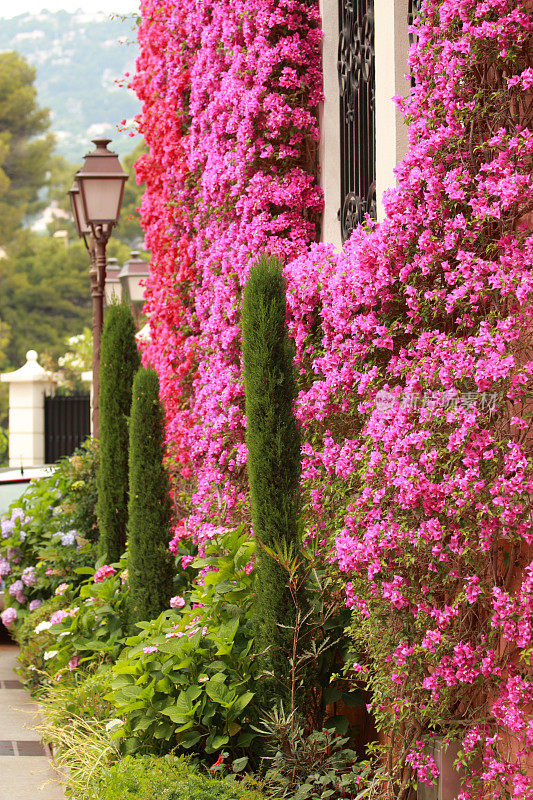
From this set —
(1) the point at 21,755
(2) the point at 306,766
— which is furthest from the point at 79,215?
(2) the point at 306,766

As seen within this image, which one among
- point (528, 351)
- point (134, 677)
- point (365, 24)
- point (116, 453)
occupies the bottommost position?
point (134, 677)

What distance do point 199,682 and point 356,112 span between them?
365cm

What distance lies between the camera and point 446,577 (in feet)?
12.1

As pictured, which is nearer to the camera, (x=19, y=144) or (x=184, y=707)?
(x=184, y=707)

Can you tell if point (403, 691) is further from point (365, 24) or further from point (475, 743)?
point (365, 24)

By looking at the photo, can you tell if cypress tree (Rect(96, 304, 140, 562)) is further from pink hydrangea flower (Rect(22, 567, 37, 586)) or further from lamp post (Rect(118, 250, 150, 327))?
lamp post (Rect(118, 250, 150, 327))

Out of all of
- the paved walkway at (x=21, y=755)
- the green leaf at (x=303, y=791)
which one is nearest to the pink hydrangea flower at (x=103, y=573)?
the paved walkway at (x=21, y=755)

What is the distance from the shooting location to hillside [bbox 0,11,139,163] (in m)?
134

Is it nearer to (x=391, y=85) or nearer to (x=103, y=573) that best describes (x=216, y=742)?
(x=103, y=573)

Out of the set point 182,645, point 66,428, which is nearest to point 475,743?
point 182,645

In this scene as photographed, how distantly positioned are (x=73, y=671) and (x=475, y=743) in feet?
13.1

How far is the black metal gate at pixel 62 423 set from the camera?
23031mm

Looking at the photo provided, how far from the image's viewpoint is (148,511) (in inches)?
263

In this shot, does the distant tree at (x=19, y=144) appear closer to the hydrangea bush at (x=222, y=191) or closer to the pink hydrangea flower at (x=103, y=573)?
the hydrangea bush at (x=222, y=191)
